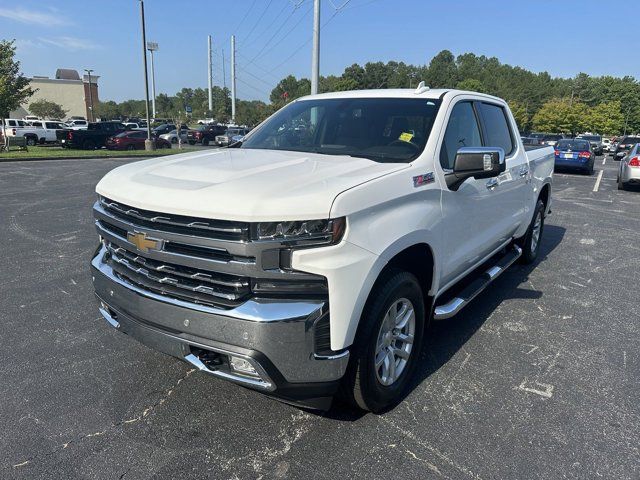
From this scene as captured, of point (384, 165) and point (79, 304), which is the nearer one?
point (384, 165)

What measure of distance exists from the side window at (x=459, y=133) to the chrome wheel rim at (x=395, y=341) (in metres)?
1.08

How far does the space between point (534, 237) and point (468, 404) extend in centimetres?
382

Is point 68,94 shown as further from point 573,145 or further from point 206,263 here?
point 206,263

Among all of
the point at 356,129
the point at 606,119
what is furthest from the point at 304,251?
the point at 606,119

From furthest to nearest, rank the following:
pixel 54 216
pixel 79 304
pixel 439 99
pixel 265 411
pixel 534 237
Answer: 1. pixel 54 216
2. pixel 534 237
3. pixel 79 304
4. pixel 439 99
5. pixel 265 411

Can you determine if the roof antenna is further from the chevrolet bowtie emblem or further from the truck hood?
the chevrolet bowtie emblem

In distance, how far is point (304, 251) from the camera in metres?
2.30

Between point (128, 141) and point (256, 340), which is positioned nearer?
point (256, 340)

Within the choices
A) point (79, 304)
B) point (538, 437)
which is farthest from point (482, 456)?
point (79, 304)

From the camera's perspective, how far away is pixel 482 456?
8.64 ft

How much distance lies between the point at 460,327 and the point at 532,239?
2500 millimetres

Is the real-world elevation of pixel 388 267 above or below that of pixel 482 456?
above

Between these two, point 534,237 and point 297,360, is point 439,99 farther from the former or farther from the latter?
point 534,237

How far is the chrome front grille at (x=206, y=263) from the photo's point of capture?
2299 millimetres
